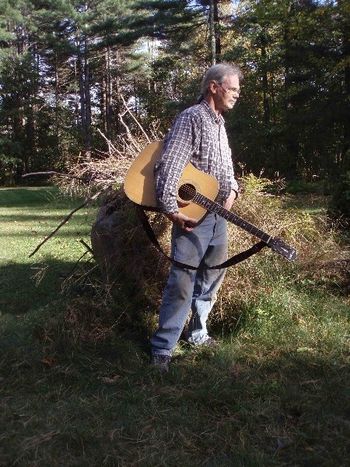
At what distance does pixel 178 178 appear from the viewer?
307cm

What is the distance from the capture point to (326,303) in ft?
13.7

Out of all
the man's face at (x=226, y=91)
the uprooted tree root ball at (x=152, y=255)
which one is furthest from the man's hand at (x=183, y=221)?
the uprooted tree root ball at (x=152, y=255)

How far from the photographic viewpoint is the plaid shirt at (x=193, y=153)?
305 centimetres

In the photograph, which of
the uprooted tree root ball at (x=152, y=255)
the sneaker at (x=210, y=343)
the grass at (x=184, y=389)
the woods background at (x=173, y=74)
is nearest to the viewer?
the grass at (x=184, y=389)

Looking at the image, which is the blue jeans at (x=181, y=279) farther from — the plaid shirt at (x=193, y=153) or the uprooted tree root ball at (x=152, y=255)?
the uprooted tree root ball at (x=152, y=255)

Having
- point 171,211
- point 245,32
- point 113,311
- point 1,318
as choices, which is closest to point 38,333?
point 113,311

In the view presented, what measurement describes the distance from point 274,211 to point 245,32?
18.5 meters

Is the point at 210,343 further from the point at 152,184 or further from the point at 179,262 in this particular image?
the point at 152,184

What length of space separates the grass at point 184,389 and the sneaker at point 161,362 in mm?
63

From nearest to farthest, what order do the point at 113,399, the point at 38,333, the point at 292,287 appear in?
the point at 113,399 < the point at 38,333 < the point at 292,287

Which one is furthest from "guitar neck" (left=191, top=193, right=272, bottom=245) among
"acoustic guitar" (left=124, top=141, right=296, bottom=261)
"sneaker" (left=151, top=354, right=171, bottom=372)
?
"sneaker" (left=151, top=354, right=171, bottom=372)

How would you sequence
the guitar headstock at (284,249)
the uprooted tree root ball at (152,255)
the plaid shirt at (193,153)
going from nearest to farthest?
the plaid shirt at (193,153)
the guitar headstock at (284,249)
the uprooted tree root ball at (152,255)

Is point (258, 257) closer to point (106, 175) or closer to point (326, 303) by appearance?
point (326, 303)

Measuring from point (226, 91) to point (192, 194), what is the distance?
68 centimetres
